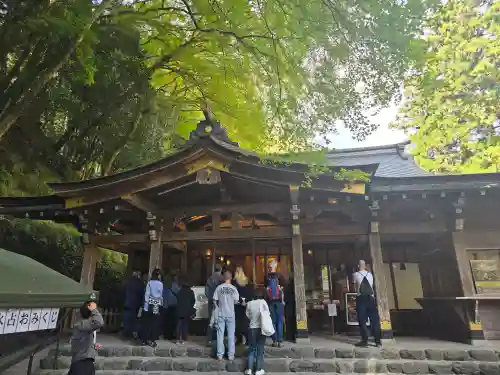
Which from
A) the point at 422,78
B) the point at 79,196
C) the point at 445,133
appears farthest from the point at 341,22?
the point at 445,133

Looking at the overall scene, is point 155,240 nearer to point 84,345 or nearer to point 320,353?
point 84,345

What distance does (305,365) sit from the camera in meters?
6.57

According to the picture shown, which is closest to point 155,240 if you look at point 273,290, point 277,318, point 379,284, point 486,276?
point 273,290

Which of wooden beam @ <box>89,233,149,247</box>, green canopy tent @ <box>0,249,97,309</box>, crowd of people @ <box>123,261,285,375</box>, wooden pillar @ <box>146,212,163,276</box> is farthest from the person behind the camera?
wooden beam @ <box>89,233,149,247</box>

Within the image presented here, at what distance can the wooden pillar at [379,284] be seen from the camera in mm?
7555

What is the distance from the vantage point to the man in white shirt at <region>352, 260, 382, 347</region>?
284 inches

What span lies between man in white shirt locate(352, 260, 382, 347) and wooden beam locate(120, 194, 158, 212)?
557cm

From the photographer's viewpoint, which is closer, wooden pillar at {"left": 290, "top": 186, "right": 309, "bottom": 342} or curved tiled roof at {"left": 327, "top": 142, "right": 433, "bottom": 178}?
wooden pillar at {"left": 290, "top": 186, "right": 309, "bottom": 342}

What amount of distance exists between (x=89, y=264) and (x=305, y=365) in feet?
20.6

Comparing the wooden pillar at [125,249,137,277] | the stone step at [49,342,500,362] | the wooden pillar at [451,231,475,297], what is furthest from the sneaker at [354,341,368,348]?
the wooden pillar at [125,249,137,277]

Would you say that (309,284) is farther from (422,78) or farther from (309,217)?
(422,78)

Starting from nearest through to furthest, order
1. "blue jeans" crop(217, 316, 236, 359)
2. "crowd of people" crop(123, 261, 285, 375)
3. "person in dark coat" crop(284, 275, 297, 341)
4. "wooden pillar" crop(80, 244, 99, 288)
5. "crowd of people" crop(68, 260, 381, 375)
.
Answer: "crowd of people" crop(68, 260, 381, 375), "crowd of people" crop(123, 261, 285, 375), "blue jeans" crop(217, 316, 236, 359), "person in dark coat" crop(284, 275, 297, 341), "wooden pillar" crop(80, 244, 99, 288)

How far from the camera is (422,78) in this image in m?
6.50

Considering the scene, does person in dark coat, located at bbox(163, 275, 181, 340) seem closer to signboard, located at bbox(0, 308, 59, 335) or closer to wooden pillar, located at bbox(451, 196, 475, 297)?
signboard, located at bbox(0, 308, 59, 335)
